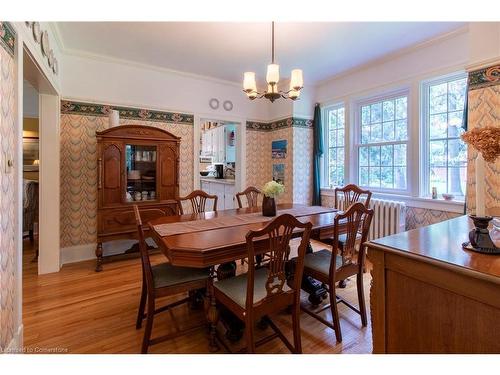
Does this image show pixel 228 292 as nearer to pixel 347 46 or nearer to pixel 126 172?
pixel 126 172

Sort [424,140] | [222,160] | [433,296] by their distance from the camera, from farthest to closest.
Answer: [222,160] < [424,140] < [433,296]

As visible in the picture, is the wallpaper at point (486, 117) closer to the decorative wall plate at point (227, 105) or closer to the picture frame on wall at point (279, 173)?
the picture frame on wall at point (279, 173)

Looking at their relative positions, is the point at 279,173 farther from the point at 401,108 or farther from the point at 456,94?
the point at 456,94

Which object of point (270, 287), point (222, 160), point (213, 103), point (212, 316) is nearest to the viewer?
point (270, 287)

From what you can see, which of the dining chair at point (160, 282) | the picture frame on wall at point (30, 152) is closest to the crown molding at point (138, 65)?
the dining chair at point (160, 282)

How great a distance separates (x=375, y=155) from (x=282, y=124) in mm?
1627

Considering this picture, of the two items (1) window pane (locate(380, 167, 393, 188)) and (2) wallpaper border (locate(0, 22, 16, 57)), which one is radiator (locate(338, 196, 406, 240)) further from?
(2) wallpaper border (locate(0, 22, 16, 57))

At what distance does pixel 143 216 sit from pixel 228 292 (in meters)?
2.09

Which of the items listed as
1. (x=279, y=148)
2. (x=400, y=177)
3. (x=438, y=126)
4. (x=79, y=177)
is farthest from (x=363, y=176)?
(x=79, y=177)

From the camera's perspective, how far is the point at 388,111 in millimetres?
3717

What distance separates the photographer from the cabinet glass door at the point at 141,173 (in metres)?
3.41

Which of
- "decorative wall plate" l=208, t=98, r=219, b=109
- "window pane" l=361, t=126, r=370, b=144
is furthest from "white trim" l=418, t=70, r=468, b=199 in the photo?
"decorative wall plate" l=208, t=98, r=219, b=109

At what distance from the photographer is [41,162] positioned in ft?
9.78
